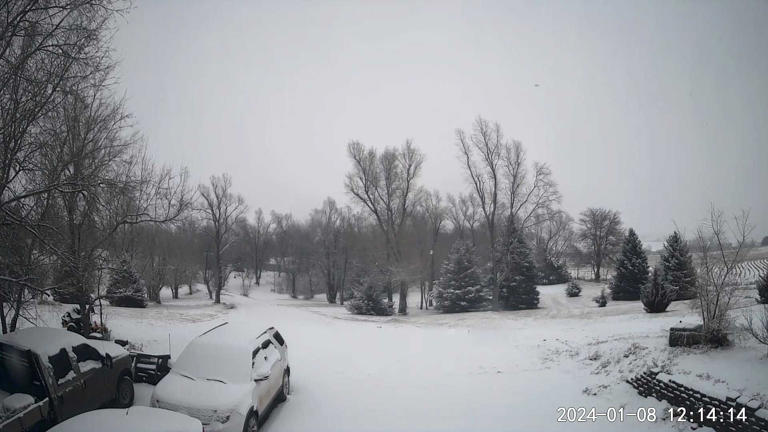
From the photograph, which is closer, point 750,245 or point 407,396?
point 407,396

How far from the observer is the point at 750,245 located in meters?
8.49

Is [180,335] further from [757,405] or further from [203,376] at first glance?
[757,405]

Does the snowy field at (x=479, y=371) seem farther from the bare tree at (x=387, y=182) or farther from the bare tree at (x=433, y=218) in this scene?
the bare tree at (x=433, y=218)

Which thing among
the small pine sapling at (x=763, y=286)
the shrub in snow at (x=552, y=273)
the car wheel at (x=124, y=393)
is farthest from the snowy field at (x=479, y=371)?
the shrub in snow at (x=552, y=273)

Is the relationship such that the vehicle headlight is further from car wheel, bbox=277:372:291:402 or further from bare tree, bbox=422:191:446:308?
bare tree, bbox=422:191:446:308

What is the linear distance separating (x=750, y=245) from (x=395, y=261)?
19646 millimetres

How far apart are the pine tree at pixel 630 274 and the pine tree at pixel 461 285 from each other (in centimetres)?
1025

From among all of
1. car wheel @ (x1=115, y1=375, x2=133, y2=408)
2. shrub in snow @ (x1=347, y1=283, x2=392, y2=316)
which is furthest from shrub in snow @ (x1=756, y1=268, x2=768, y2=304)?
shrub in snow @ (x1=347, y1=283, x2=392, y2=316)

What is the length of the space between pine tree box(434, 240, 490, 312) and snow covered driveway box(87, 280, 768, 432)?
978 cm

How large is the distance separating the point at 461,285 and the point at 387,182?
957 centimetres

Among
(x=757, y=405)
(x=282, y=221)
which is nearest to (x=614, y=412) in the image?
(x=757, y=405)

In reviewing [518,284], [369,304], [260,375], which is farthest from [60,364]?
[518,284]

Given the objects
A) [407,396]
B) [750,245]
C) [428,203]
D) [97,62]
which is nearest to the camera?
[97,62]

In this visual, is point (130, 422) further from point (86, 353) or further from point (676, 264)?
point (676, 264)
